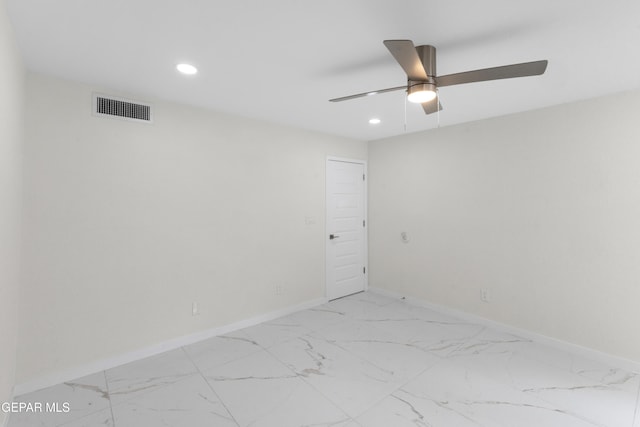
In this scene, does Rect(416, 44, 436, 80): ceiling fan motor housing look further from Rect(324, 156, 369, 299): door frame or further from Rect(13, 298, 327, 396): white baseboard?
Rect(13, 298, 327, 396): white baseboard

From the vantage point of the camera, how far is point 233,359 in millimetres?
2814

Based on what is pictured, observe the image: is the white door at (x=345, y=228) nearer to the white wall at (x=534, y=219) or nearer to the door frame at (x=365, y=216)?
the door frame at (x=365, y=216)

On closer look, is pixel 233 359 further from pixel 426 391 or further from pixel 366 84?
pixel 366 84

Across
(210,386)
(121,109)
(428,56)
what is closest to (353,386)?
(210,386)

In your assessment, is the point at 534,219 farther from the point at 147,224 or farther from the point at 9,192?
the point at 9,192

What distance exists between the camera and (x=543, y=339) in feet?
10.4

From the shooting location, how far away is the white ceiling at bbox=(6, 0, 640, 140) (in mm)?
1565

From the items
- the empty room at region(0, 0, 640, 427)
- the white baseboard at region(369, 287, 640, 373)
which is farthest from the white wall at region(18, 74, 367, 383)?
the white baseboard at region(369, 287, 640, 373)

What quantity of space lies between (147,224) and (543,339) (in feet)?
13.6

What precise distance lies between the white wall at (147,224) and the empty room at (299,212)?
0.02 metres

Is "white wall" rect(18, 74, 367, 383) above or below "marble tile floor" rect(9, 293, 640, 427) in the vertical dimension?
above

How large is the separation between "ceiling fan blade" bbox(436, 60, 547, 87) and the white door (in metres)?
2.63

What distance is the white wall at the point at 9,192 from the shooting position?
1.58m

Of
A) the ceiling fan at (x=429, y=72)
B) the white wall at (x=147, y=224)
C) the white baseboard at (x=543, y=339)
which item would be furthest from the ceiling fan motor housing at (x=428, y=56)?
the white baseboard at (x=543, y=339)
